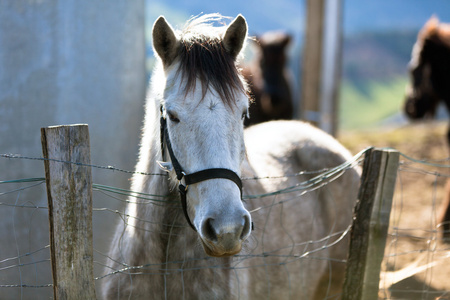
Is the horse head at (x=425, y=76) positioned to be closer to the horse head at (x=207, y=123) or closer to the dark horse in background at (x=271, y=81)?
the dark horse in background at (x=271, y=81)

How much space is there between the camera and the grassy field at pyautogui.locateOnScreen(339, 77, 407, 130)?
19.6 metres

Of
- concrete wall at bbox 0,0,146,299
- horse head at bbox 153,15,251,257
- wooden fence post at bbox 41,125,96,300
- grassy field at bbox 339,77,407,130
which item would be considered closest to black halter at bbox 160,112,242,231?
horse head at bbox 153,15,251,257

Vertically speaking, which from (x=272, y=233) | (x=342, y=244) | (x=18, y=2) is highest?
(x=18, y=2)

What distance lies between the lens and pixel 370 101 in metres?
21.9

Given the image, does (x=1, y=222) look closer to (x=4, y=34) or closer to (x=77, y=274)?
(x=4, y=34)

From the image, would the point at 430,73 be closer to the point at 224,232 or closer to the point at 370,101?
the point at 224,232

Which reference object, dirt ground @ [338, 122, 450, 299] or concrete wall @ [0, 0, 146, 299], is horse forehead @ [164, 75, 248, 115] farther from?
concrete wall @ [0, 0, 146, 299]

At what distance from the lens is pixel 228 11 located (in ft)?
39.4

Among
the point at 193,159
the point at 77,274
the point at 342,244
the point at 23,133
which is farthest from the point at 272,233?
the point at 23,133

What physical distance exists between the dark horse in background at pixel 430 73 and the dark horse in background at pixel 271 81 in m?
2.68

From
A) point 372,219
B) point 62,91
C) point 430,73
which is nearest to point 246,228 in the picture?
point 372,219

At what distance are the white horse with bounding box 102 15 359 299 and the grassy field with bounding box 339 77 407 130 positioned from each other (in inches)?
620

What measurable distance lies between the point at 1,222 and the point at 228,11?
30.7ft

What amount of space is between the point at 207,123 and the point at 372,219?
4.09 ft
